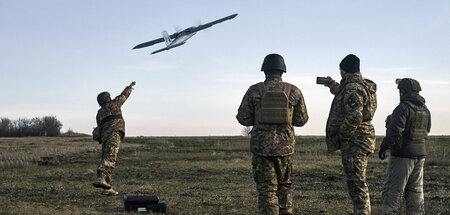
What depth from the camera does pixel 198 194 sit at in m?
10.5

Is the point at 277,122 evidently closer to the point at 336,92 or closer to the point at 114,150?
the point at 336,92

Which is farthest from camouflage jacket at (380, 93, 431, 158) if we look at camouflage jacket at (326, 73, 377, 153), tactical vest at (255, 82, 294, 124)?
tactical vest at (255, 82, 294, 124)

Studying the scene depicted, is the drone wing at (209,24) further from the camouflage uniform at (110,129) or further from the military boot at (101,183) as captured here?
the military boot at (101,183)

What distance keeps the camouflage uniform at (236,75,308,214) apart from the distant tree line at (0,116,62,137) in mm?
105798

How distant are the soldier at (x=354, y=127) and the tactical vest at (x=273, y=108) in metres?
0.71

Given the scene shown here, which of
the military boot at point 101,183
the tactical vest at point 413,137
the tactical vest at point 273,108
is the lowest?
the military boot at point 101,183

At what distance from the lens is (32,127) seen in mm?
104438

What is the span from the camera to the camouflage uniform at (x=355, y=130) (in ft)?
19.8

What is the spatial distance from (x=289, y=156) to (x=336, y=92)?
1.30 meters

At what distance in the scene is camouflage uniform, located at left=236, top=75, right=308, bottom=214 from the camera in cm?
628

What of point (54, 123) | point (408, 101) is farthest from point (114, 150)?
point (54, 123)

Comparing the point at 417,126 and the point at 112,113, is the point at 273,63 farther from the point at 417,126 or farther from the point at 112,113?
the point at 112,113

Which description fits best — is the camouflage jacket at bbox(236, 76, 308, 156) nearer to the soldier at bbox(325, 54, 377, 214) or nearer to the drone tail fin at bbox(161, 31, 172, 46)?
the soldier at bbox(325, 54, 377, 214)

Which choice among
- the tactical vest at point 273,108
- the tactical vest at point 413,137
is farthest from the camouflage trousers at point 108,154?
the tactical vest at point 413,137
